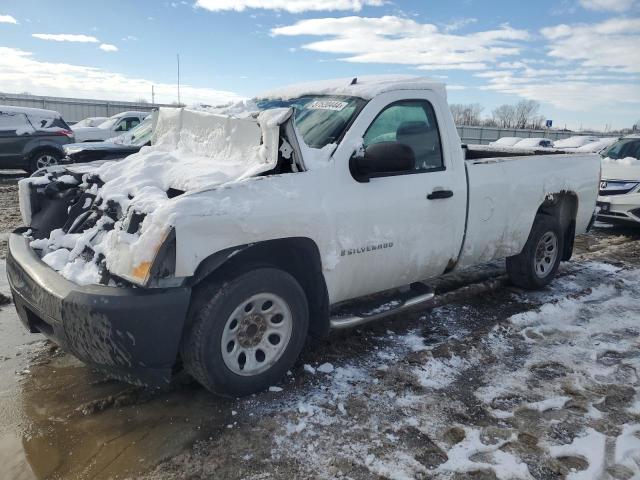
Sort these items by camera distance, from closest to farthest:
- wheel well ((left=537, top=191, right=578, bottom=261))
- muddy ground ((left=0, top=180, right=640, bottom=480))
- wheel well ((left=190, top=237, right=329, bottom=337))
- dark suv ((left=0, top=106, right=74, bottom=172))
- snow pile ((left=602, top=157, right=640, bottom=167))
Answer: muddy ground ((left=0, top=180, right=640, bottom=480)), wheel well ((left=190, top=237, right=329, bottom=337)), wheel well ((left=537, top=191, right=578, bottom=261)), snow pile ((left=602, top=157, right=640, bottom=167)), dark suv ((left=0, top=106, right=74, bottom=172))

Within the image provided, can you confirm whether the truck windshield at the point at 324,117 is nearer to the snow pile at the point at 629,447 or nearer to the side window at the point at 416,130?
the side window at the point at 416,130

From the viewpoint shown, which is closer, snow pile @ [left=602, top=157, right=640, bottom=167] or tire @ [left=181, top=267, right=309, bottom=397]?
tire @ [left=181, top=267, right=309, bottom=397]

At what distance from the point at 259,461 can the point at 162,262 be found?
1152 millimetres

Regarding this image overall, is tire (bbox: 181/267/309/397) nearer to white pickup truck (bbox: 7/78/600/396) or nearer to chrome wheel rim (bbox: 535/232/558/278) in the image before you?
white pickup truck (bbox: 7/78/600/396)

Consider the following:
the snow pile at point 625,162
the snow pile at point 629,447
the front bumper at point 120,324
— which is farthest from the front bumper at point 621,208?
the front bumper at point 120,324

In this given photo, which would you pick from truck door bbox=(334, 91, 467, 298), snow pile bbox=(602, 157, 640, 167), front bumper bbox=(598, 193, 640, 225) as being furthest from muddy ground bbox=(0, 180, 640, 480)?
snow pile bbox=(602, 157, 640, 167)

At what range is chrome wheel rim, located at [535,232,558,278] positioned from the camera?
5.61 m

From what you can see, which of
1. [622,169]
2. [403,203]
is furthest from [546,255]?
[622,169]

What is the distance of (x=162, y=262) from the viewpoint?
9.07 feet

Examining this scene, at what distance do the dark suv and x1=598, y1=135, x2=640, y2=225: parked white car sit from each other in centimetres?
1212

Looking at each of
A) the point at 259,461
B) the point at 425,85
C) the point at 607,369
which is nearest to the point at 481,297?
the point at 607,369

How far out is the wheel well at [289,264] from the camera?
2.99 meters

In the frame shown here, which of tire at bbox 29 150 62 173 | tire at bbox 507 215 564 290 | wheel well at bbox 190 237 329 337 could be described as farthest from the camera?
tire at bbox 29 150 62 173

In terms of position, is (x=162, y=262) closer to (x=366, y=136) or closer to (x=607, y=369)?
(x=366, y=136)
